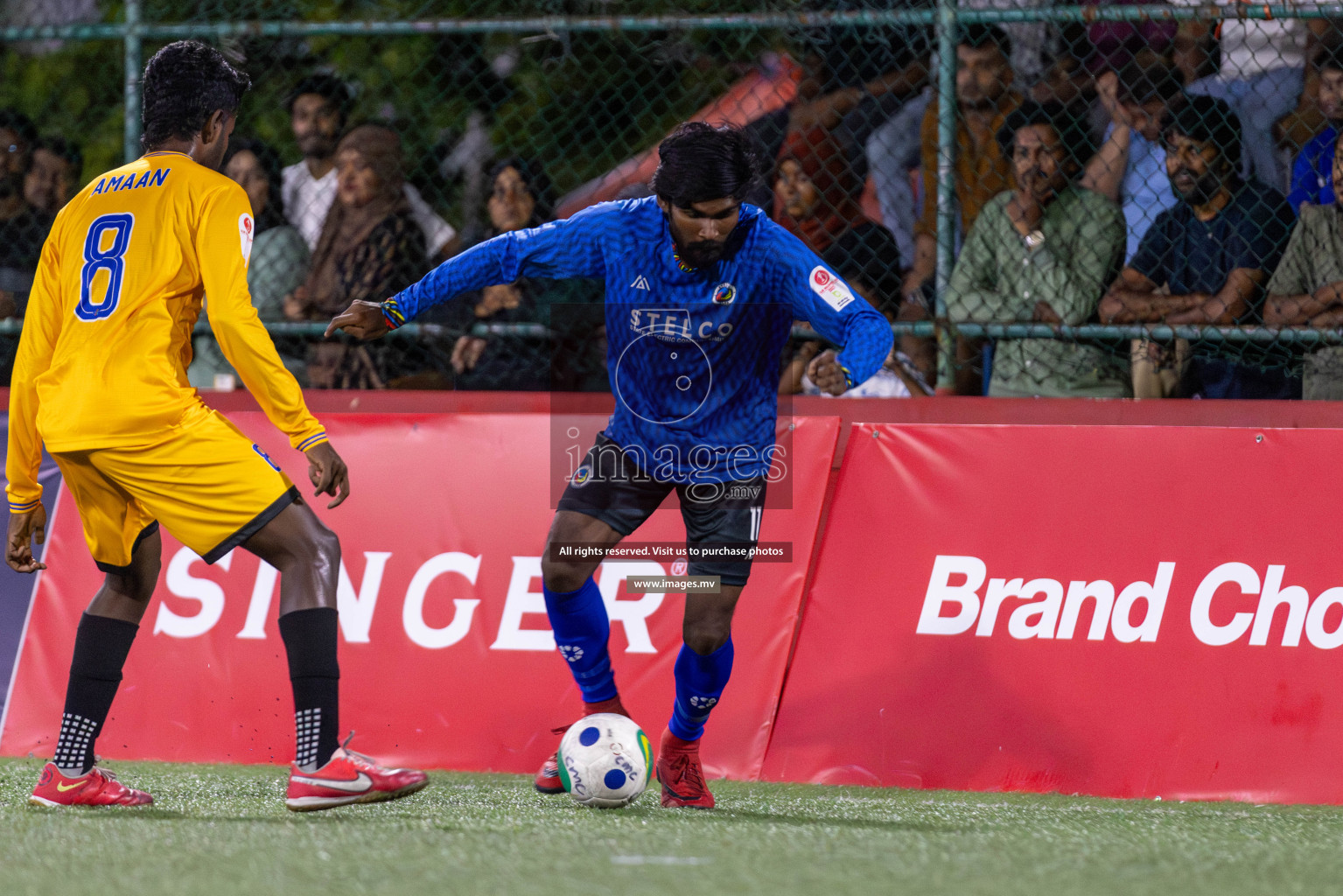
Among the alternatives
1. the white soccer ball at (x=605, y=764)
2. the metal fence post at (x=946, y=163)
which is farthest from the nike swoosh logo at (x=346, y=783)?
the metal fence post at (x=946, y=163)

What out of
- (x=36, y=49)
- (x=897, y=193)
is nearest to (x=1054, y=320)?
(x=897, y=193)

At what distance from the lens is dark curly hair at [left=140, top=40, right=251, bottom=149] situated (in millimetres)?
4043

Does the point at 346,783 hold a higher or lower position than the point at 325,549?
lower

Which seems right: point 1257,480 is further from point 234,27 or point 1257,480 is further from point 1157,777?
point 234,27

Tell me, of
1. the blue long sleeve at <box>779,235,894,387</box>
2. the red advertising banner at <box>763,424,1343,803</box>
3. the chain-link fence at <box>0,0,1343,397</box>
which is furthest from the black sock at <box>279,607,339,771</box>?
the chain-link fence at <box>0,0,1343,397</box>

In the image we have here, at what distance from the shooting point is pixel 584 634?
458 centimetres

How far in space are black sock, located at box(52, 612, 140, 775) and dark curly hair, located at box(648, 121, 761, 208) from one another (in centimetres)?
195

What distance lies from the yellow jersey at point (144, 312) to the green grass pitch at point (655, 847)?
99cm

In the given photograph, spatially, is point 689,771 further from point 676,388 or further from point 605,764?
point 676,388

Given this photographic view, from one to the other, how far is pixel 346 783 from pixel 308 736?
17 cm

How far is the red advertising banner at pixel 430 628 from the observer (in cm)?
527

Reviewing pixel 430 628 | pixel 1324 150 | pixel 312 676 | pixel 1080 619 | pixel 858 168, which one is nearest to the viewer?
pixel 312 676

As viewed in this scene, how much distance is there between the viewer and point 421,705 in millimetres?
5355

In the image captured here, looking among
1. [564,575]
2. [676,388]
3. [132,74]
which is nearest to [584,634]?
[564,575]
